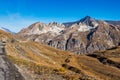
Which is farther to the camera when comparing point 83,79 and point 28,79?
point 83,79

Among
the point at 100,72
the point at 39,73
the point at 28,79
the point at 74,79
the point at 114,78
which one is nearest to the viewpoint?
the point at 28,79

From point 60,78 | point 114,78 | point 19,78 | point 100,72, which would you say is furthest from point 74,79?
point 100,72

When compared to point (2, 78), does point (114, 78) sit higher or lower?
lower

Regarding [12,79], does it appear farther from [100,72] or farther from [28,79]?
[100,72]

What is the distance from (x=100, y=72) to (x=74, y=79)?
12974 centimetres

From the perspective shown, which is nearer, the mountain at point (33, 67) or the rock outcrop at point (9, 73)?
the rock outcrop at point (9, 73)

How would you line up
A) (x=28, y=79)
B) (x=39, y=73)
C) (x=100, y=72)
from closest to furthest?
(x=28, y=79) < (x=39, y=73) < (x=100, y=72)

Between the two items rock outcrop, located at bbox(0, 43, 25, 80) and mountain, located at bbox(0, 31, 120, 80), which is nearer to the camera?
rock outcrop, located at bbox(0, 43, 25, 80)

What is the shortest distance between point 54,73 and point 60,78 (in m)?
3.36

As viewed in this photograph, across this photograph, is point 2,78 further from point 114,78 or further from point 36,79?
point 114,78

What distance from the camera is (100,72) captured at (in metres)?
158

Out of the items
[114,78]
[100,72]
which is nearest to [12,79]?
[114,78]

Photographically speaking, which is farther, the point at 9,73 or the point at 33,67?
the point at 33,67

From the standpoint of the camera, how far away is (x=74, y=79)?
101ft
